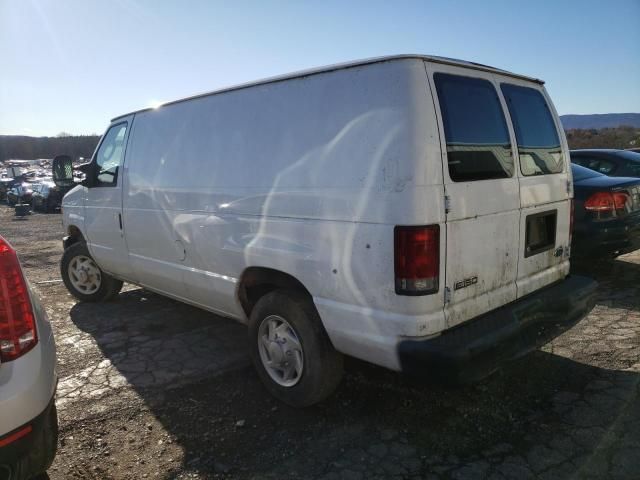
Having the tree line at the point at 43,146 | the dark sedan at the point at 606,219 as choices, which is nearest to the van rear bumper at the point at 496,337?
the dark sedan at the point at 606,219

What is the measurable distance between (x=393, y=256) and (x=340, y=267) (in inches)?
14.3

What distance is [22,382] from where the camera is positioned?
190cm

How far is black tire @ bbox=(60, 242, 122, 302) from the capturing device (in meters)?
5.70

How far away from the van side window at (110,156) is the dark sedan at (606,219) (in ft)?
16.9

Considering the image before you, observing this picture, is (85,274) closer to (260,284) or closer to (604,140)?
(260,284)

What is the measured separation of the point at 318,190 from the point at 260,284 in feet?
3.32

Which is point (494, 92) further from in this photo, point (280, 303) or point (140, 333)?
point (140, 333)

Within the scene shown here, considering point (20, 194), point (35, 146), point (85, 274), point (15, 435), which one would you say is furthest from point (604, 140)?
point (35, 146)

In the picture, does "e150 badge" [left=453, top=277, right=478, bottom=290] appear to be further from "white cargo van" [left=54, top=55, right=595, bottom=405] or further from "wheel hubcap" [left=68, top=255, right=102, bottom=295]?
"wheel hubcap" [left=68, top=255, right=102, bottom=295]

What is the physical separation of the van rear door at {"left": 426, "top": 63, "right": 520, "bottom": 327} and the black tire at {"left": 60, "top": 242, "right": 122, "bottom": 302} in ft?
14.8

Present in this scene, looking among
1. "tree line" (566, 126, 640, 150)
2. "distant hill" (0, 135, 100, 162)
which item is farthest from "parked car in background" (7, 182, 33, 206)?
"distant hill" (0, 135, 100, 162)

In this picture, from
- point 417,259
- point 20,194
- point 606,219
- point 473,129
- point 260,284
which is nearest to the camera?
point 417,259

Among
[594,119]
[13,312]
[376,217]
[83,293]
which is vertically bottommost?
[83,293]

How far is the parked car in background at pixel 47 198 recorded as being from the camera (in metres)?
22.2
